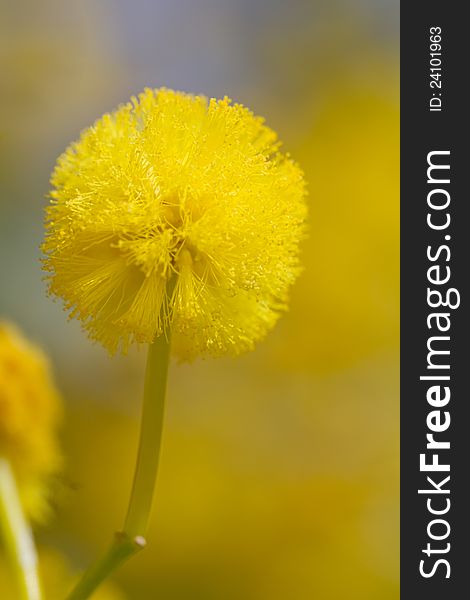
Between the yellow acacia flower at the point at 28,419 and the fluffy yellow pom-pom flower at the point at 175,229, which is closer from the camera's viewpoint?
the fluffy yellow pom-pom flower at the point at 175,229

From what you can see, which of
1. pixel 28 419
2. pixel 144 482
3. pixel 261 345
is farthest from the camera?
pixel 261 345

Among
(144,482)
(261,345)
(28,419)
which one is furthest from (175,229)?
(261,345)

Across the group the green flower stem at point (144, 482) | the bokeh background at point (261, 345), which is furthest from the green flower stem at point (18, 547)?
the bokeh background at point (261, 345)

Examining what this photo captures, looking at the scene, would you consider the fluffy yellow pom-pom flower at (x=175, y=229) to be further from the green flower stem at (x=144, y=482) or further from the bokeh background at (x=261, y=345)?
the bokeh background at (x=261, y=345)

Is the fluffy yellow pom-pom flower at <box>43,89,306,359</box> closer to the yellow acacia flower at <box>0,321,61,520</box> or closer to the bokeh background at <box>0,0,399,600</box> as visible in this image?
the yellow acacia flower at <box>0,321,61,520</box>

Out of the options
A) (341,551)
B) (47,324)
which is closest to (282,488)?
(341,551)

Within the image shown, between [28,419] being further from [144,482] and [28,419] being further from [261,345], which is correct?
[261,345]

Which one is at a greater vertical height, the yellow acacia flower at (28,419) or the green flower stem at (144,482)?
the yellow acacia flower at (28,419)

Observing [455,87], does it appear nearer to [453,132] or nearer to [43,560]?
[453,132]
